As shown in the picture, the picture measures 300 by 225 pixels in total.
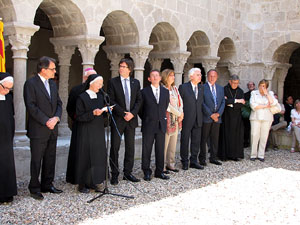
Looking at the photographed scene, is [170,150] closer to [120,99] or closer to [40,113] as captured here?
[120,99]

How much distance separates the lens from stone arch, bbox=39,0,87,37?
600 cm

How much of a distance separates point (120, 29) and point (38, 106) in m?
3.37

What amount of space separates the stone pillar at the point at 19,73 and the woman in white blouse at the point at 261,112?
13.1ft

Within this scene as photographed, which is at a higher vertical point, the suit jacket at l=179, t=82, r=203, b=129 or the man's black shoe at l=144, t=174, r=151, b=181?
the suit jacket at l=179, t=82, r=203, b=129

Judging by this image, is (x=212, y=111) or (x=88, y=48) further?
(x=212, y=111)

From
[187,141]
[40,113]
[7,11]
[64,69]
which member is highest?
[7,11]

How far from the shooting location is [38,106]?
13.9 ft

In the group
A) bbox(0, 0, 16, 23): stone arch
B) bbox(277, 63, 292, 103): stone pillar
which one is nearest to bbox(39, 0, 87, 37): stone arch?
bbox(0, 0, 16, 23): stone arch

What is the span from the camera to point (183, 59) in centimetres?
816

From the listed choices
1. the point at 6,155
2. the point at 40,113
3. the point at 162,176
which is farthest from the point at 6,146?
the point at 162,176

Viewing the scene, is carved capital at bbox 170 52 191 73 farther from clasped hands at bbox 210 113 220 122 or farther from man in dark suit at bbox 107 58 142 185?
man in dark suit at bbox 107 58 142 185

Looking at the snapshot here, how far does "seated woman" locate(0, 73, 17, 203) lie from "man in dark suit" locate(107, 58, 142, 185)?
132 centimetres

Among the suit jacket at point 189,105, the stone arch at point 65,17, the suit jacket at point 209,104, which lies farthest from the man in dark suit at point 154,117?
the stone arch at point 65,17

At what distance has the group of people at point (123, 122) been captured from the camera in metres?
4.21
